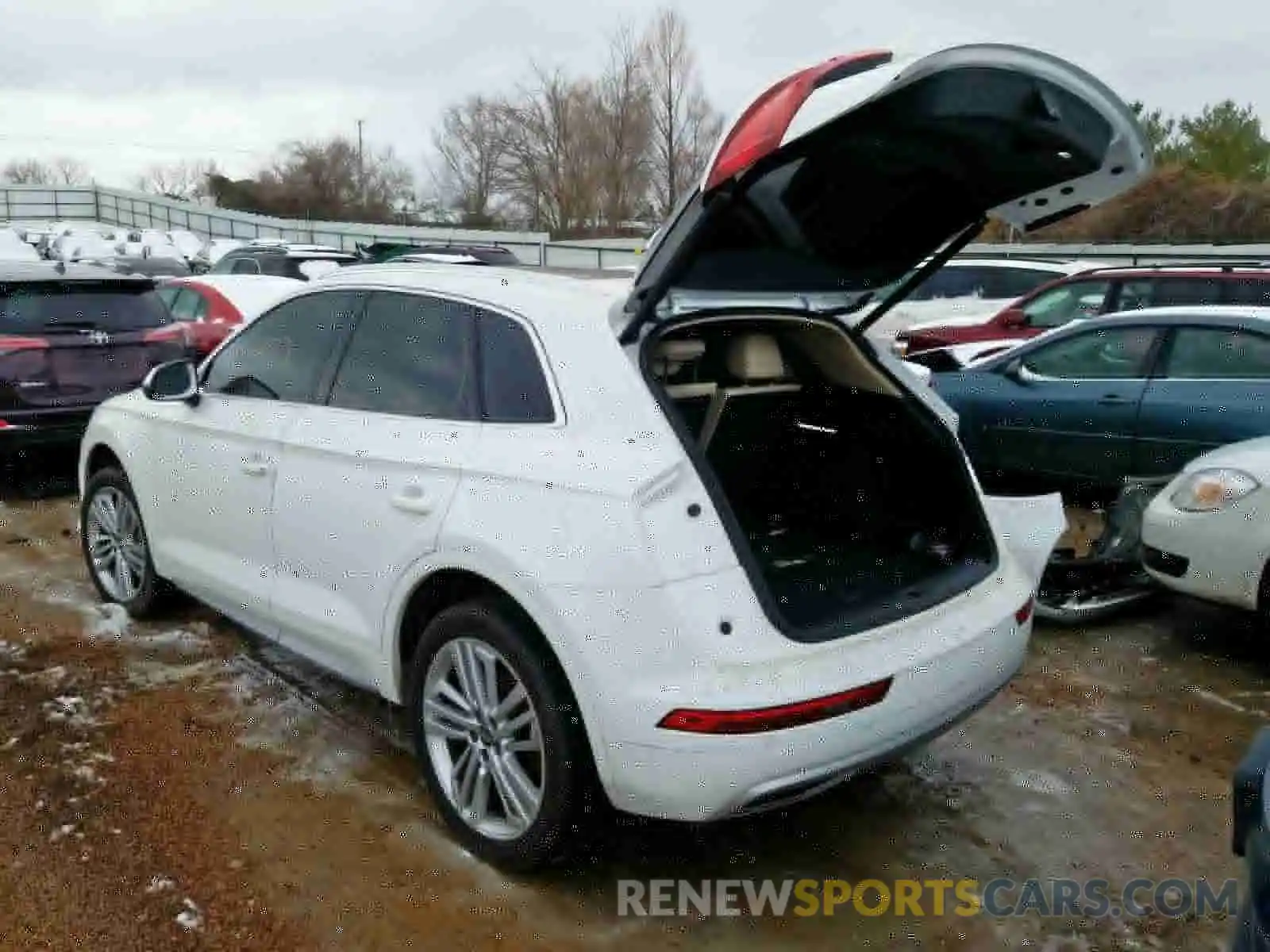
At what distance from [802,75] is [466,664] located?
5.82ft

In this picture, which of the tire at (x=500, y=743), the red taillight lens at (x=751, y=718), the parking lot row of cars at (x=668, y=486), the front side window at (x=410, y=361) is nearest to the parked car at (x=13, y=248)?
the parking lot row of cars at (x=668, y=486)

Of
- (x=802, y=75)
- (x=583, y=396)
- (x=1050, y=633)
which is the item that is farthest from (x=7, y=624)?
(x=1050, y=633)

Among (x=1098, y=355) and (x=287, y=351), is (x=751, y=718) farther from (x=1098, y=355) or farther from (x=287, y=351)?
(x=1098, y=355)

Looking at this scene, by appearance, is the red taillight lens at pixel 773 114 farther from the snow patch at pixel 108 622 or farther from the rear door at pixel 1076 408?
the rear door at pixel 1076 408

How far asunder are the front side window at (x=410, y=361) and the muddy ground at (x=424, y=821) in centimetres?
124

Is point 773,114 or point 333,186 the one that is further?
point 333,186

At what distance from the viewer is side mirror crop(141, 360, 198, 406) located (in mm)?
4438

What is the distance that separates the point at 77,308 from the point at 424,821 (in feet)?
18.4

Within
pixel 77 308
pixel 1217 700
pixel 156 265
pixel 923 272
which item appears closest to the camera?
pixel 923 272

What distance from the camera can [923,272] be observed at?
3682mm

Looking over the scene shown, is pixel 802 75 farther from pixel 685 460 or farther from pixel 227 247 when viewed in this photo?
pixel 227 247

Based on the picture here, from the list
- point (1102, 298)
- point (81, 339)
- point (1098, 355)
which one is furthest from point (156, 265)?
Answer: point (1098, 355)

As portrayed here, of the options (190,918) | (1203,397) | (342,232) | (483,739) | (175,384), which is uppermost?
(342,232)

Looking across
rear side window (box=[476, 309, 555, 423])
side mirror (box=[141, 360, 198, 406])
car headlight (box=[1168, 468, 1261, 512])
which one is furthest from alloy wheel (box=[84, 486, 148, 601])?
car headlight (box=[1168, 468, 1261, 512])
